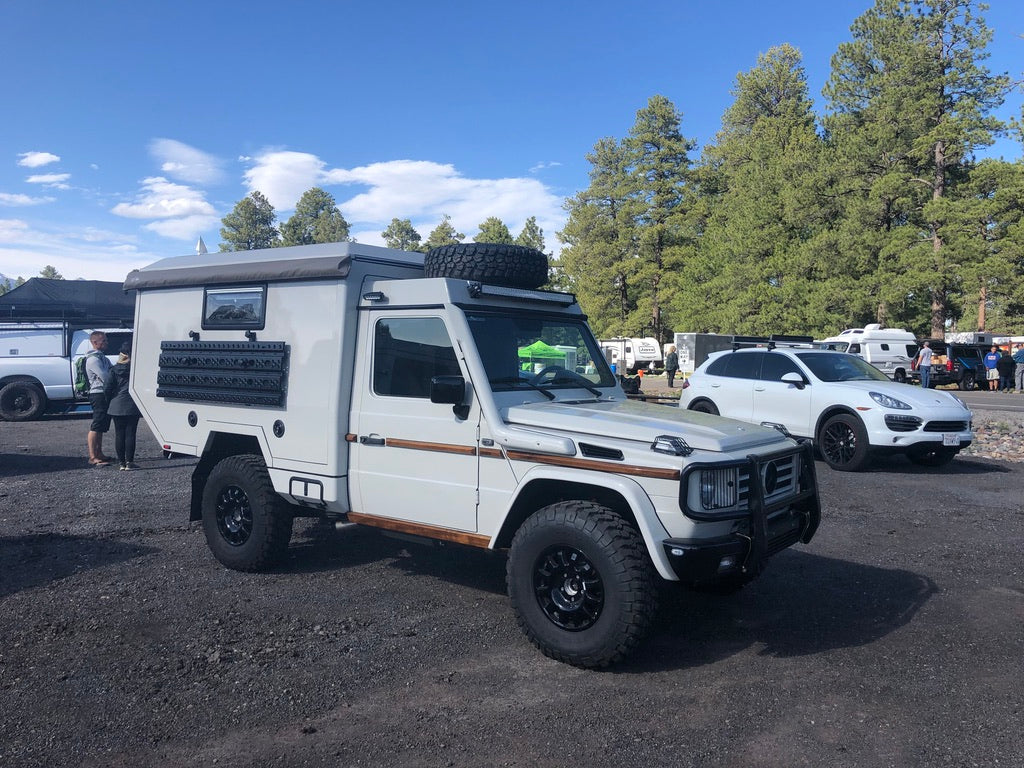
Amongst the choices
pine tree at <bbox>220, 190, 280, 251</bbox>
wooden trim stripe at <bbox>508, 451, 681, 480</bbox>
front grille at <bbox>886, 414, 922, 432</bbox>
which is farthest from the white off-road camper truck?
pine tree at <bbox>220, 190, 280, 251</bbox>

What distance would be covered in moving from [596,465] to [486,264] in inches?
69.4

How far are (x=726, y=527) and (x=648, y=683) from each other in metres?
0.92

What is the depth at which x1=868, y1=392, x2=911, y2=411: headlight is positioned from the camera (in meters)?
10.2

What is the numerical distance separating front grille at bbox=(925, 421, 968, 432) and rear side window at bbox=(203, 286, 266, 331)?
8.51 meters

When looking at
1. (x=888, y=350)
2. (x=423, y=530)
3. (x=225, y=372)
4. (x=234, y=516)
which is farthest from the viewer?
(x=888, y=350)

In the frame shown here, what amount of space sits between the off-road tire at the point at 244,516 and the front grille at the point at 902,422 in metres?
7.92

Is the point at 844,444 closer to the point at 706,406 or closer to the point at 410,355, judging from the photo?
the point at 706,406

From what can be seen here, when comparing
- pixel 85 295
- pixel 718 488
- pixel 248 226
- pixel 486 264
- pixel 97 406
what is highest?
pixel 248 226

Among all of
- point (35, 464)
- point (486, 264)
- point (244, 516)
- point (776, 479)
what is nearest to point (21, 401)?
point (35, 464)

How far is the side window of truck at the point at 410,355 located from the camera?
Result: 16.4 ft

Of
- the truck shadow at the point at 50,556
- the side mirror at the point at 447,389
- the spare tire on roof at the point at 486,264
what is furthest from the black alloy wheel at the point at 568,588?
the truck shadow at the point at 50,556

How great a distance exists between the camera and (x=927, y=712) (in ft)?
12.3

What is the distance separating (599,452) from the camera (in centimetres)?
426

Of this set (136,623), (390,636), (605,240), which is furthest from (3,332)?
(605,240)
